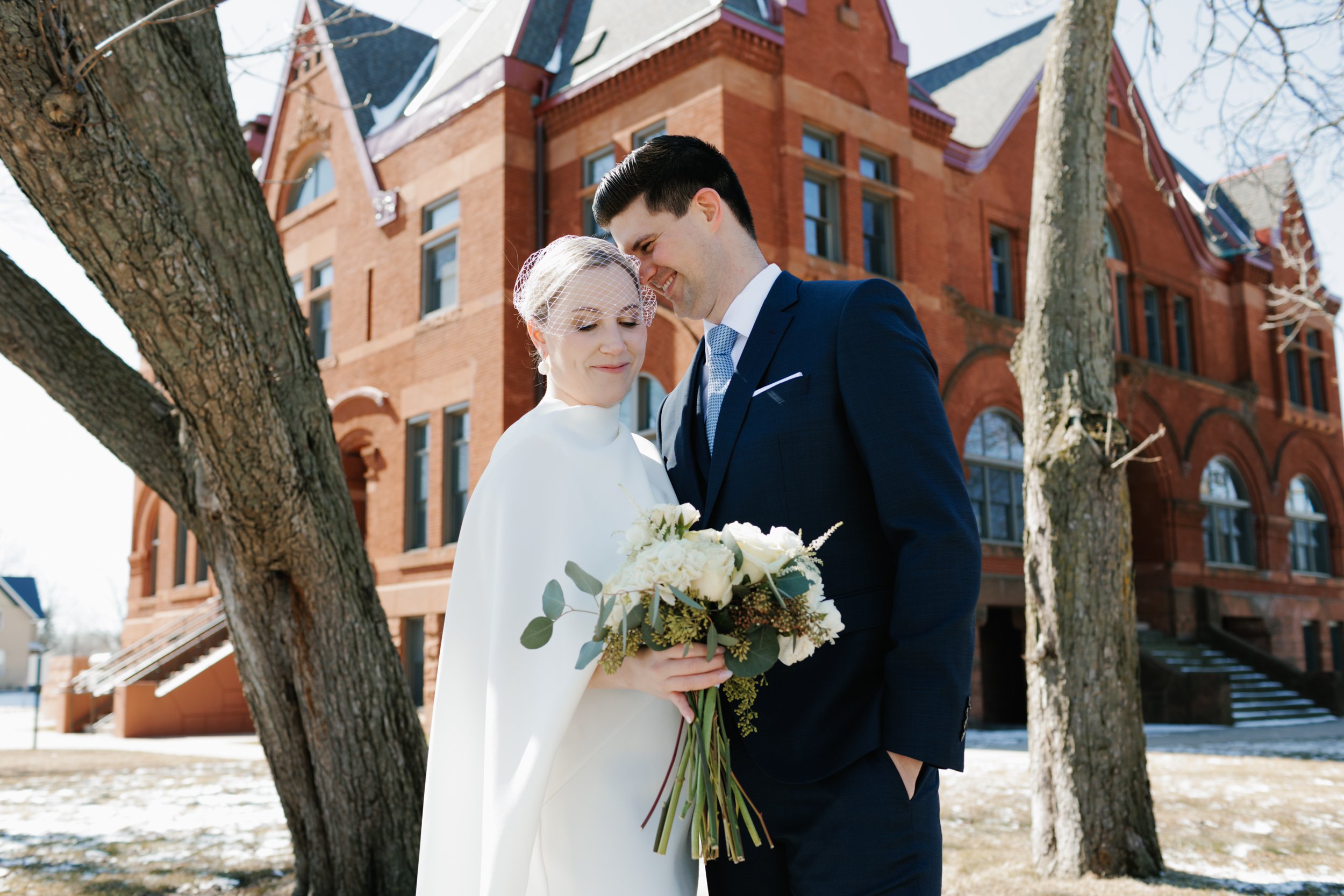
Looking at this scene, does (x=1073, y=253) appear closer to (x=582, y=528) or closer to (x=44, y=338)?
(x=582, y=528)

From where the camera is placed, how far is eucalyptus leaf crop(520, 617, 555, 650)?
93.9 inches

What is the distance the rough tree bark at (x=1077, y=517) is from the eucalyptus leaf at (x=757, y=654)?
16.2ft

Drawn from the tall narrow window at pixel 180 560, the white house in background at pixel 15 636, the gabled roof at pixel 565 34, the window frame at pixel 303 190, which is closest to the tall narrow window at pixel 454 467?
the gabled roof at pixel 565 34

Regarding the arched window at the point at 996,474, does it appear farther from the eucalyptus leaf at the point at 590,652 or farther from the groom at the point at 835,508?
the eucalyptus leaf at the point at 590,652

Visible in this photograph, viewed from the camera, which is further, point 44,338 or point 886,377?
point 44,338

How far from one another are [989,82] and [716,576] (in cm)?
2366

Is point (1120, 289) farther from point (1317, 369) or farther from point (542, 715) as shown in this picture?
point (542, 715)

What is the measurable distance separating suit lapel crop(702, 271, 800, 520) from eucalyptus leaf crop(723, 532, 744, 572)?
41 cm

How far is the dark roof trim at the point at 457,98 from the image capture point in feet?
59.5

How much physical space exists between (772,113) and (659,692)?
15.4m

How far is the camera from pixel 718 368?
9.68 feet

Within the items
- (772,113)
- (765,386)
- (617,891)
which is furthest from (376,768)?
(772,113)

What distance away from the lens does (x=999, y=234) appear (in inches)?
844

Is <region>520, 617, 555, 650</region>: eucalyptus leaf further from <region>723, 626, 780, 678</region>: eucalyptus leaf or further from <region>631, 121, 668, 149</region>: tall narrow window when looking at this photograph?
<region>631, 121, 668, 149</region>: tall narrow window
